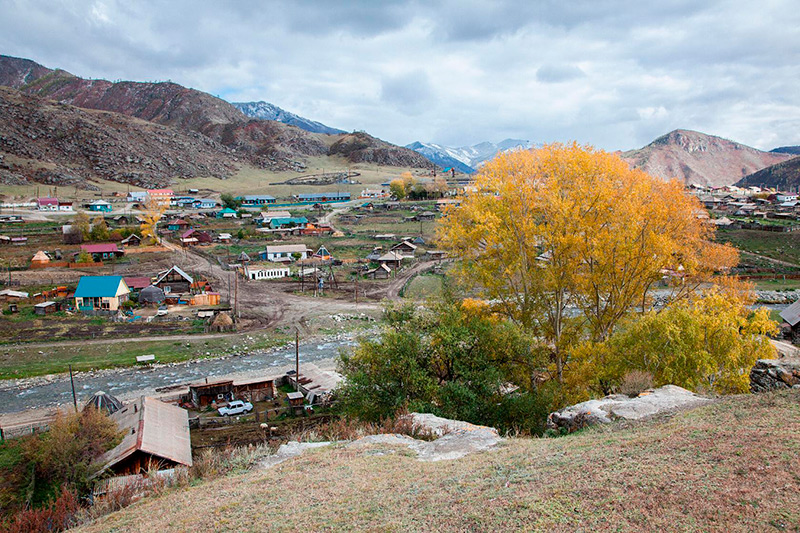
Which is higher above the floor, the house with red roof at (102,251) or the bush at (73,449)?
the house with red roof at (102,251)

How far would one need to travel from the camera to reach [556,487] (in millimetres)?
6164

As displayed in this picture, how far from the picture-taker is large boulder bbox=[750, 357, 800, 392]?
1344cm

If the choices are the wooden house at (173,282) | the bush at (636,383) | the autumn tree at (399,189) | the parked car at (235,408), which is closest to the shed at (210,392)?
the parked car at (235,408)

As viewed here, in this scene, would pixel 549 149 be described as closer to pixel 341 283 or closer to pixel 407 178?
pixel 341 283

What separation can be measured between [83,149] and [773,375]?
138 metres

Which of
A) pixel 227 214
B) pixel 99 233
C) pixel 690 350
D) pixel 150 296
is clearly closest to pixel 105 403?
pixel 690 350

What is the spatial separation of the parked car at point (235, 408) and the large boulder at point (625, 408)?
14332 millimetres

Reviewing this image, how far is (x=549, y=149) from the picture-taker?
1573 centimetres

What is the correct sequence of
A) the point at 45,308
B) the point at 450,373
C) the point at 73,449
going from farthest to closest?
1. the point at 45,308
2. the point at 73,449
3. the point at 450,373

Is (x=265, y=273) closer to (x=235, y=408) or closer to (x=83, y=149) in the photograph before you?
(x=235, y=408)

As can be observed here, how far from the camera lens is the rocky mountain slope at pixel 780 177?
144m

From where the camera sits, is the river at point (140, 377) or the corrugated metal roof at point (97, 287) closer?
the river at point (140, 377)

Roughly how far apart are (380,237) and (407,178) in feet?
156

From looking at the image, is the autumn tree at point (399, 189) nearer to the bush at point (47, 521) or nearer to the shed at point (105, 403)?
the shed at point (105, 403)
